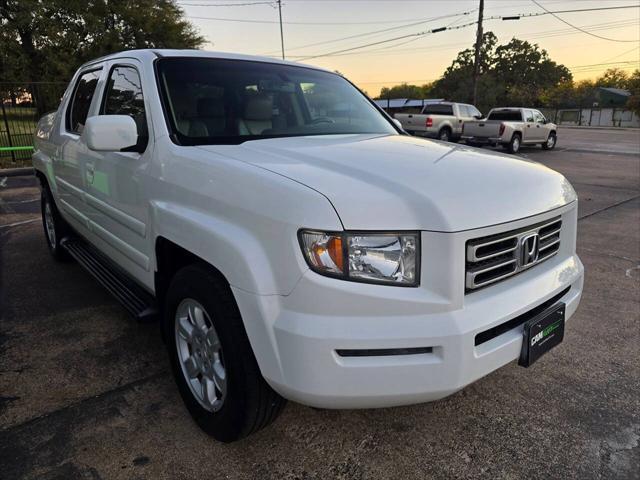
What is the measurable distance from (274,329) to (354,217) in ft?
1.60

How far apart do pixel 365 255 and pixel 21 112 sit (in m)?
14.2

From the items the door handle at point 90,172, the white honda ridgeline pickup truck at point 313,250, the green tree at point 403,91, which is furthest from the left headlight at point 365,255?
the green tree at point 403,91

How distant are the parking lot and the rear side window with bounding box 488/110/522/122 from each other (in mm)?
17047

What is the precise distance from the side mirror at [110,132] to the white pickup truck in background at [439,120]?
1723 cm

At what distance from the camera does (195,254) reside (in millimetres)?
2133

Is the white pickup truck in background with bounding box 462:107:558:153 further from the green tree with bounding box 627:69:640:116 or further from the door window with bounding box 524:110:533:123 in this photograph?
the green tree with bounding box 627:69:640:116

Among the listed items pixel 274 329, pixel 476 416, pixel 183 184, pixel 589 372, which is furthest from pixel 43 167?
pixel 589 372

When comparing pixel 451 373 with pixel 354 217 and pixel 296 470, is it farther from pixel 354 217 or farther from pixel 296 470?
pixel 296 470

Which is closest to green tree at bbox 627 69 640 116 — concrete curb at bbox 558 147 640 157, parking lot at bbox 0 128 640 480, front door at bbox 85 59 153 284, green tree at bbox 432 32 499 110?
green tree at bbox 432 32 499 110

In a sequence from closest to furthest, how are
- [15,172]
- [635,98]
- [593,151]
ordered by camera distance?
[15,172], [593,151], [635,98]

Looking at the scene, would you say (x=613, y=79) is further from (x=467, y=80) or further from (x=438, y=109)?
(x=438, y=109)

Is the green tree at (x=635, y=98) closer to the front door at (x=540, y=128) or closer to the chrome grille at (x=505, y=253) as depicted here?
the front door at (x=540, y=128)

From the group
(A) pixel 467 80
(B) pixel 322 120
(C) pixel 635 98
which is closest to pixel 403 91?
(A) pixel 467 80

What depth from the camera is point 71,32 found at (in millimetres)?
23797
